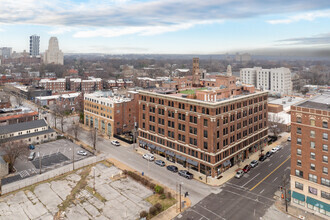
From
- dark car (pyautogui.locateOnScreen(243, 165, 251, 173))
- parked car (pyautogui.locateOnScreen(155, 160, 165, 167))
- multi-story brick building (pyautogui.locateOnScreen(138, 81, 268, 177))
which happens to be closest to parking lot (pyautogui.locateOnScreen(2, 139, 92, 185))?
parked car (pyautogui.locateOnScreen(155, 160, 165, 167))

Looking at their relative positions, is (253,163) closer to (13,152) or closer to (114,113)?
Result: (114,113)

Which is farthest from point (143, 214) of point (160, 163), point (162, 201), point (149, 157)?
point (149, 157)

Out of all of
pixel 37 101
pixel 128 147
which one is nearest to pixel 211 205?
pixel 128 147

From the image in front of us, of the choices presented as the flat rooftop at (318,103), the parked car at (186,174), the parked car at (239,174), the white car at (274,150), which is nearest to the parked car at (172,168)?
the parked car at (186,174)

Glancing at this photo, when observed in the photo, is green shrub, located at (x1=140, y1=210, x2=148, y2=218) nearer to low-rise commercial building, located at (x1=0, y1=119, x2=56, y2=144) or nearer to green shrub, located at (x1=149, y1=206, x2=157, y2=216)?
green shrub, located at (x1=149, y1=206, x2=157, y2=216)

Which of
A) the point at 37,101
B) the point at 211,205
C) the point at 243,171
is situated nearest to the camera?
the point at 211,205

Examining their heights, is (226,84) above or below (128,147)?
above

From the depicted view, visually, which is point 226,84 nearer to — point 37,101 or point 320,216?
point 320,216
